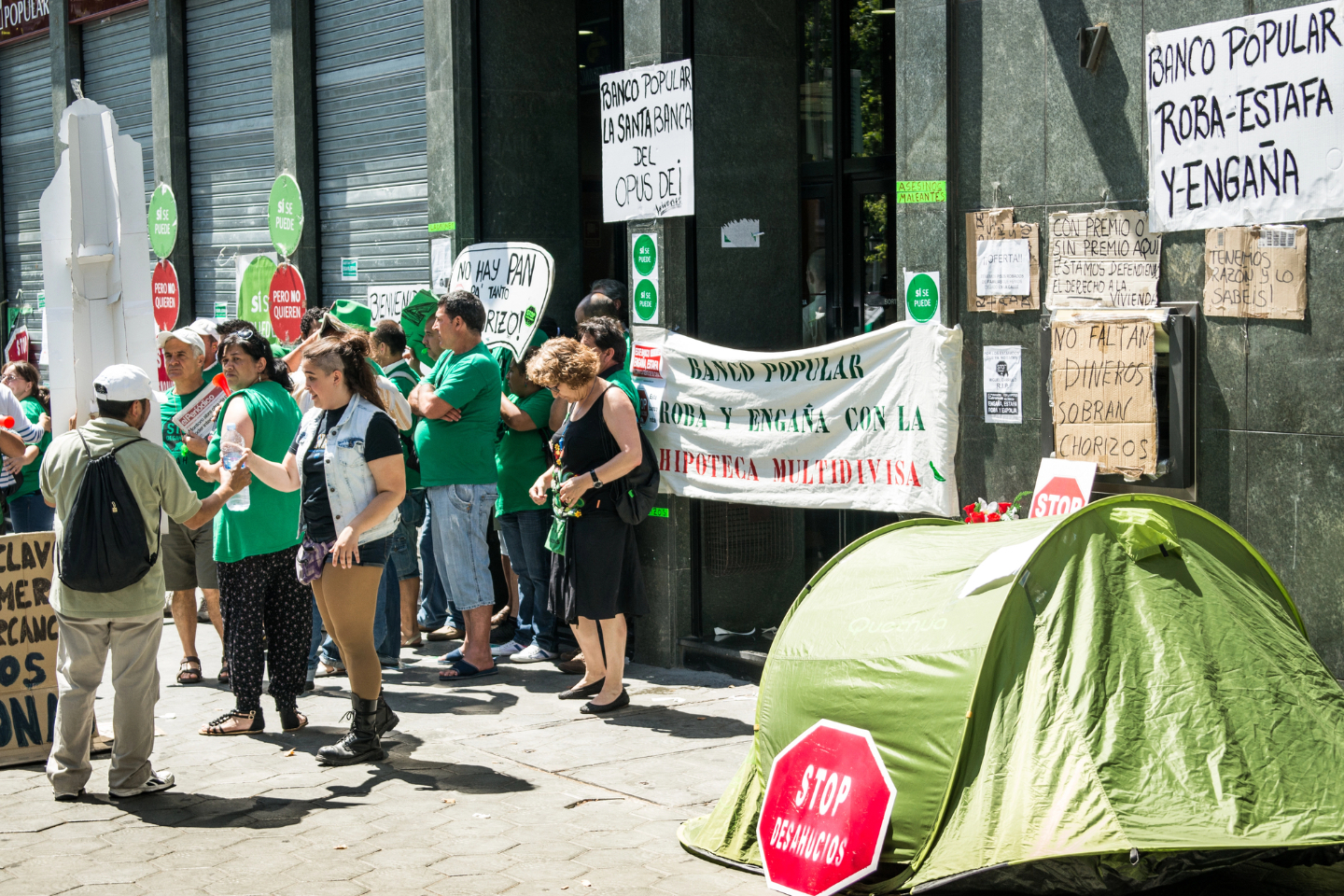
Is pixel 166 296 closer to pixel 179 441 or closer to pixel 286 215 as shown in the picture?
pixel 286 215

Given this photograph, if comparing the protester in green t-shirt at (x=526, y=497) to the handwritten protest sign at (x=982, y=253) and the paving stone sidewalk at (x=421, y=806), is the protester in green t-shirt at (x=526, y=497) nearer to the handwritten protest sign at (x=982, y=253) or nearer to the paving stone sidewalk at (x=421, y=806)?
the paving stone sidewalk at (x=421, y=806)

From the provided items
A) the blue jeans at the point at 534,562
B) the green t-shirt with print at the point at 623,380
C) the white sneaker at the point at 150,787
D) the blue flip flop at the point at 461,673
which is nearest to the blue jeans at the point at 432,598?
the blue jeans at the point at 534,562

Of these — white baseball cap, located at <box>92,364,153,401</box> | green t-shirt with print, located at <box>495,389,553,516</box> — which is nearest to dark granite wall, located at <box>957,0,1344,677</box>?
green t-shirt with print, located at <box>495,389,553,516</box>

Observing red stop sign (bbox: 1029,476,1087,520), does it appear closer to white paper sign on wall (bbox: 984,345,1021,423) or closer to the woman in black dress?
white paper sign on wall (bbox: 984,345,1021,423)

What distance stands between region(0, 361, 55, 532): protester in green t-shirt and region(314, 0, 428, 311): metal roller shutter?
105 inches

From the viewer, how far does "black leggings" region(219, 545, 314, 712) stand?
24.7 feet

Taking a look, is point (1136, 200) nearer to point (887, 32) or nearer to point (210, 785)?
point (887, 32)

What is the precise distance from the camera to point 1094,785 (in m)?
4.64

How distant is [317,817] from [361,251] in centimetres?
698

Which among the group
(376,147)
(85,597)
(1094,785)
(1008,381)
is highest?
Result: (376,147)

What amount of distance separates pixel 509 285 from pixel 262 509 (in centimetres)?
273

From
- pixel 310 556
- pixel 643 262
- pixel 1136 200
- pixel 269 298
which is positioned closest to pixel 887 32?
pixel 643 262

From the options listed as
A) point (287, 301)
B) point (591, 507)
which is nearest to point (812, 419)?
point (591, 507)

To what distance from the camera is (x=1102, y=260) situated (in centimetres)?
679
